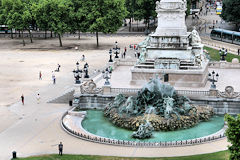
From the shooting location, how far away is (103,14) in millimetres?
86688

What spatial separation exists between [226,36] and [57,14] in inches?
1472

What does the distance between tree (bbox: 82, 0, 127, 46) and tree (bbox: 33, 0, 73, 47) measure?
4.04 meters

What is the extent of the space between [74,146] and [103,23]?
5531 cm

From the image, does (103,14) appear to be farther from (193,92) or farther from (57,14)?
(193,92)

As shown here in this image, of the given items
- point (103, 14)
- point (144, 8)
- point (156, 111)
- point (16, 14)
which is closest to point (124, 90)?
point (156, 111)

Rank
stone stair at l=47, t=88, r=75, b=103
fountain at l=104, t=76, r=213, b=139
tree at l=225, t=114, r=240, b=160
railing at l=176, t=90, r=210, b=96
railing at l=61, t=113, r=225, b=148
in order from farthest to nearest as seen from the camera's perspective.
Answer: stone stair at l=47, t=88, r=75, b=103 → railing at l=176, t=90, r=210, b=96 → fountain at l=104, t=76, r=213, b=139 → railing at l=61, t=113, r=225, b=148 → tree at l=225, t=114, r=240, b=160

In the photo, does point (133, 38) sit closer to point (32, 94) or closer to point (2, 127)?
point (32, 94)

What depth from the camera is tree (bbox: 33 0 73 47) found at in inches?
3456

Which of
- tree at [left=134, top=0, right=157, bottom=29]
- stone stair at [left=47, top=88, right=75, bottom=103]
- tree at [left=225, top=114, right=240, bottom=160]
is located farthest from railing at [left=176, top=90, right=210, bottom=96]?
tree at [left=134, top=0, right=157, bottom=29]

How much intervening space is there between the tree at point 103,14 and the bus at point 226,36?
22814mm

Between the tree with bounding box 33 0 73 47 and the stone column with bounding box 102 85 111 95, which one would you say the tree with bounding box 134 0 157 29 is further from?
the stone column with bounding box 102 85 111 95

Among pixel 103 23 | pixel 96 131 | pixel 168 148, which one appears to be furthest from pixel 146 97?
pixel 103 23

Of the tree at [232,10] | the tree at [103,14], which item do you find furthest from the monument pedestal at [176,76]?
the tree at [232,10]

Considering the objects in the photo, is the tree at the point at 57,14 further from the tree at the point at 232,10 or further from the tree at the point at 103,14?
the tree at the point at 232,10
